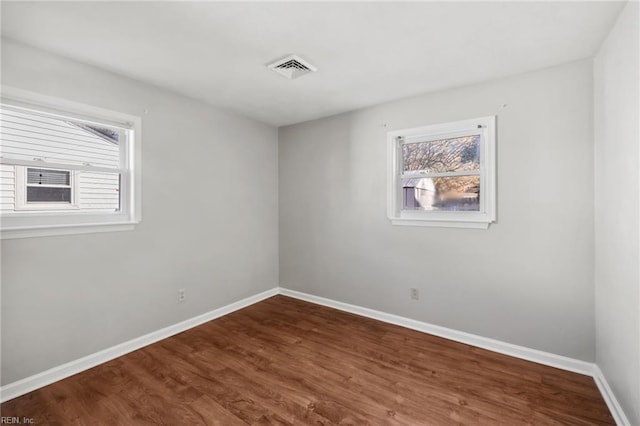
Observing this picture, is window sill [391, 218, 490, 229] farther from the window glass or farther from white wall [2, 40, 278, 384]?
white wall [2, 40, 278, 384]

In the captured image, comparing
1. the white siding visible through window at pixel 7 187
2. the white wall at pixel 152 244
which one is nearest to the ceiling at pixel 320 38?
the white wall at pixel 152 244

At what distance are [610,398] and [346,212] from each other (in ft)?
8.59

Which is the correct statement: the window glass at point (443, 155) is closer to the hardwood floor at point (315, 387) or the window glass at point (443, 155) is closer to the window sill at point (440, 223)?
the window sill at point (440, 223)

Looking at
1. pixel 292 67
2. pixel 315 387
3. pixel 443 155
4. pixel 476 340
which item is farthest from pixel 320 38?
pixel 476 340

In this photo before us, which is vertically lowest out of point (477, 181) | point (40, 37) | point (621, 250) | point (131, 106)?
point (621, 250)

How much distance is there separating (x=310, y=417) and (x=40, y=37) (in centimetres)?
310

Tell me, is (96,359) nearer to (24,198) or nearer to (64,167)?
(24,198)

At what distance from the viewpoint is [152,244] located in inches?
109

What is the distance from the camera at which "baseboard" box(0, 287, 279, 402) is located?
1976 mm

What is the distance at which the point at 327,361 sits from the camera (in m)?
2.44

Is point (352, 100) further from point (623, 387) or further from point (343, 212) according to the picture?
point (623, 387)

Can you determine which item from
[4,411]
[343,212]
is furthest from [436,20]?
[4,411]

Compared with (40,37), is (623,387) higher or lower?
lower

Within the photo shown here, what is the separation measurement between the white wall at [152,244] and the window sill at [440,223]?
190cm
